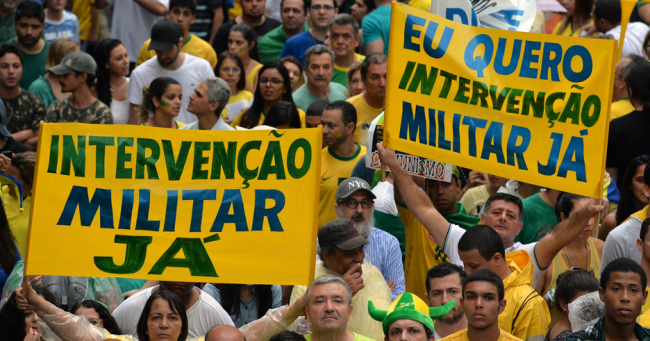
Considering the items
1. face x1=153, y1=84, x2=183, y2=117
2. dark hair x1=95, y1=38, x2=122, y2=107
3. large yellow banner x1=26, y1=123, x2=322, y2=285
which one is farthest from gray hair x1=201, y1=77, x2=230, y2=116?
large yellow banner x1=26, y1=123, x2=322, y2=285

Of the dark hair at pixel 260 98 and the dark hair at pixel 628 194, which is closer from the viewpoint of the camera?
the dark hair at pixel 628 194

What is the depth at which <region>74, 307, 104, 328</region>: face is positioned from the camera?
24.4 feet

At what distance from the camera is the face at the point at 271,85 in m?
11.3

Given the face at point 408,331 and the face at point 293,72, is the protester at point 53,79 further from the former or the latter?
the face at point 408,331

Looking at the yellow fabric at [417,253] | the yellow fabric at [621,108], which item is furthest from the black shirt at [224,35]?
the yellow fabric at [417,253]

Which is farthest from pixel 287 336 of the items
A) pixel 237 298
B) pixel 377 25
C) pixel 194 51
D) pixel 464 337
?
pixel 194 51

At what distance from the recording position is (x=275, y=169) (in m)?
7.23

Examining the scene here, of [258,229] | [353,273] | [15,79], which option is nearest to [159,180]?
[258,229]

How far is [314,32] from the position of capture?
1324cm

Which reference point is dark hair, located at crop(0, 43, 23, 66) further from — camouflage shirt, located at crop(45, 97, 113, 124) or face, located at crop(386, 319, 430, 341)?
face, located at crop(386, 319, 430, 341)

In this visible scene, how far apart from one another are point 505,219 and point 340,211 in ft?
4.14

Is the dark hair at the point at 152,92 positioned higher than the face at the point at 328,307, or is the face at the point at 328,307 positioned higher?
the dark hair at the point at 152,92

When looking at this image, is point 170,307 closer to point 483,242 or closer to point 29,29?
point 483,242

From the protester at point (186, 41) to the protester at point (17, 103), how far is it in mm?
1733
